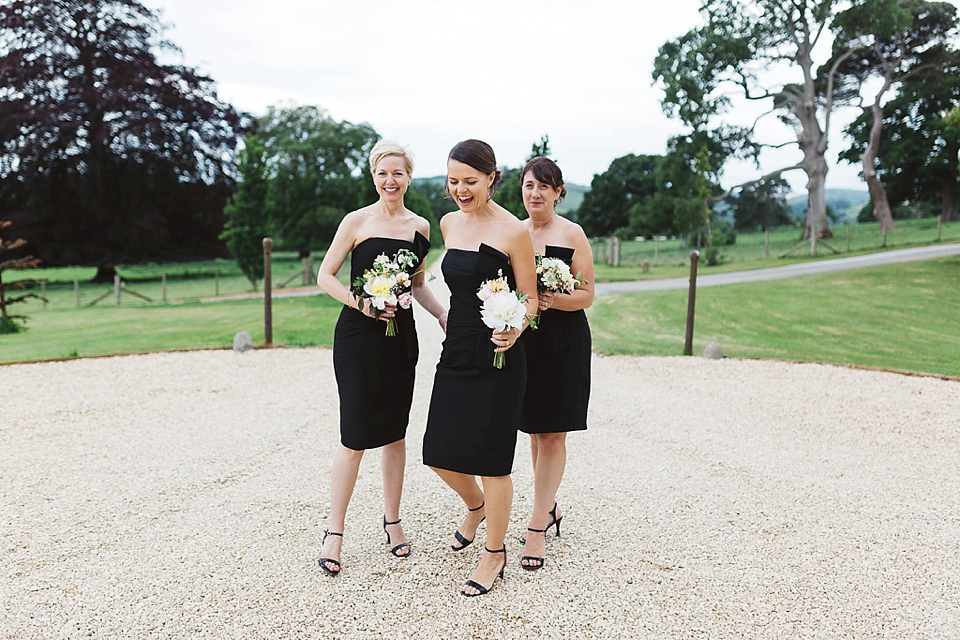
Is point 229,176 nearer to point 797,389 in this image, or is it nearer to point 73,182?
point 73,182

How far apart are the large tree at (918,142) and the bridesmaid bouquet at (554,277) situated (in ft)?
111

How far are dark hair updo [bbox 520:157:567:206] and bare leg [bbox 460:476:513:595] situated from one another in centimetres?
159

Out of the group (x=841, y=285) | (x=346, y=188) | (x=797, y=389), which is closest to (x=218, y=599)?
(x=797, y=389)

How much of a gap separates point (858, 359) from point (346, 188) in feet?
98.4

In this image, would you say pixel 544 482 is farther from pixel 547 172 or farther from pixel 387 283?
pixel 547 172

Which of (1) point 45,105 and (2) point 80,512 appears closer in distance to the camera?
(2) point 80,512

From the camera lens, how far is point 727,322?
45.6 ft

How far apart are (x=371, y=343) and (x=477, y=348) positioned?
66 cm

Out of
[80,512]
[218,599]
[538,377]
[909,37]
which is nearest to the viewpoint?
[218,599]

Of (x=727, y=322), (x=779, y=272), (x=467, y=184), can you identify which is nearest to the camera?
(x=467, y=184)

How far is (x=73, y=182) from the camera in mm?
24172

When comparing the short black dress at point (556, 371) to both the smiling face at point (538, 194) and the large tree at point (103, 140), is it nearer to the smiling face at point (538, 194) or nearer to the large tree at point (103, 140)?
the smiling face at point (538, 194)

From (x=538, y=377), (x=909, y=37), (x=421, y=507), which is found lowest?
(x=421, y=507)

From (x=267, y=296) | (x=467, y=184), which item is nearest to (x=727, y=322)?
(x=267, y=296)
